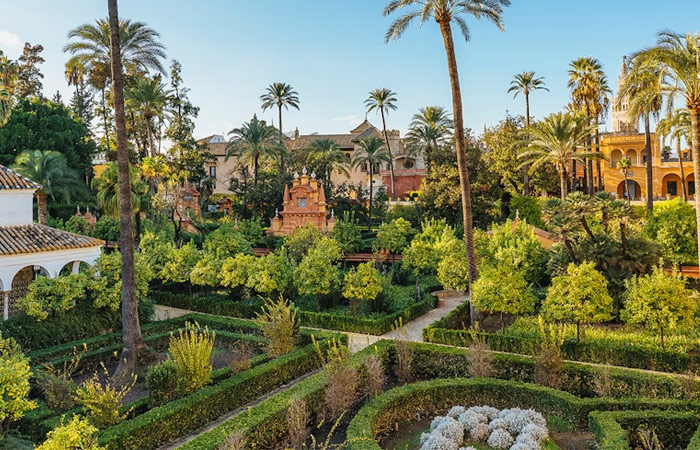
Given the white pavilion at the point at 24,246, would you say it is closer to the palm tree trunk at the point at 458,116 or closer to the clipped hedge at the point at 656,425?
the palm tree trunk at the point at 458,116

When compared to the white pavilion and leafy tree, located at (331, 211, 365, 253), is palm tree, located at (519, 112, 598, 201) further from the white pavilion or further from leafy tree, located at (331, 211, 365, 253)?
the white pavilion

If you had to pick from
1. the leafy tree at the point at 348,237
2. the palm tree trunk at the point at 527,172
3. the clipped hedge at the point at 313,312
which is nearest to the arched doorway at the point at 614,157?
the palm tree trunk at the point at 527,172

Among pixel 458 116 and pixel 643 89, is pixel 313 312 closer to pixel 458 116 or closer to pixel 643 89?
pixel 458 116

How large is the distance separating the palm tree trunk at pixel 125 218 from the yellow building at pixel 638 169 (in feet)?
157

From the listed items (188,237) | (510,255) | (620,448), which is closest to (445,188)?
(510,255)

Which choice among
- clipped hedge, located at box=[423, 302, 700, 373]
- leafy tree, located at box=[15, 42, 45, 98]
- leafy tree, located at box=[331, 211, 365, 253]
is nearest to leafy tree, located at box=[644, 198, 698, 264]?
clipped hedge, located at box=[423, 302, 700, 373]

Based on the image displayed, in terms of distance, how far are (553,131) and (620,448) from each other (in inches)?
905

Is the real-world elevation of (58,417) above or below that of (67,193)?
below

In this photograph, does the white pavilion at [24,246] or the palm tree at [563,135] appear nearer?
the white pavilion at [24,246]

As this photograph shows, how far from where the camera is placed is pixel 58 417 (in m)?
9.27

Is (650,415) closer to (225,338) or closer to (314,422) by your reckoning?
(314,422)

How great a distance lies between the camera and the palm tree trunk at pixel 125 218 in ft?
41.4

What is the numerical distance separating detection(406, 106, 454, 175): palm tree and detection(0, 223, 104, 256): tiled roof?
33574mm

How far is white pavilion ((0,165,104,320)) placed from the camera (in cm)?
1439
